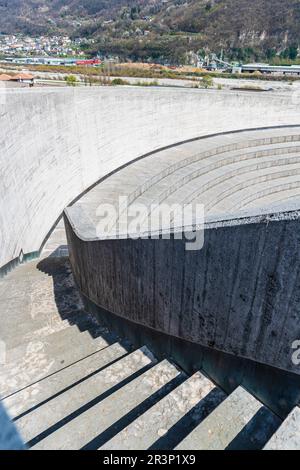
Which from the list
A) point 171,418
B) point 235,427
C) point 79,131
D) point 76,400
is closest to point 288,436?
point 235,427

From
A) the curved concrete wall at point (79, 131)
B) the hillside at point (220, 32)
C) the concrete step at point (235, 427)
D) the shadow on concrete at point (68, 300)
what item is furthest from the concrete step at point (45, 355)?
the hillside at point (220, 32)

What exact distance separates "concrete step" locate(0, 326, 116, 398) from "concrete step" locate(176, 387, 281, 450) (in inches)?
54.6

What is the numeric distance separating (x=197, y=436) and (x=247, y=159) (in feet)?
32.4

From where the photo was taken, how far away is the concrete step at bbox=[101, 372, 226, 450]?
171cm

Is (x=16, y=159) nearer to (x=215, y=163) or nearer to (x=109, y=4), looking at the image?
(x=215, y=163)

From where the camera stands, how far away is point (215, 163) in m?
9.54

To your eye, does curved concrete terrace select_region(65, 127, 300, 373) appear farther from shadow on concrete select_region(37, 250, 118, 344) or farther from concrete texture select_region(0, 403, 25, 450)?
concrete texture select_region(0, 403, 25, 450)

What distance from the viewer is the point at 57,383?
2.34m

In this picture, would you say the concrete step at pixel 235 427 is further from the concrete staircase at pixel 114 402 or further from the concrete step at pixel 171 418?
the concrete step at pixel 171 418

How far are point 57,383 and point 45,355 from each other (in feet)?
1.70

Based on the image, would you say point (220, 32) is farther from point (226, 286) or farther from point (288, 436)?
point (288, 436)

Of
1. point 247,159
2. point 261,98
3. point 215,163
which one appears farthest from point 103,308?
point 261,98

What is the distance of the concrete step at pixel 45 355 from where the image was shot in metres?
2.53

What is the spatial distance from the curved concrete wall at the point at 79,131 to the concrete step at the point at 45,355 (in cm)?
256
